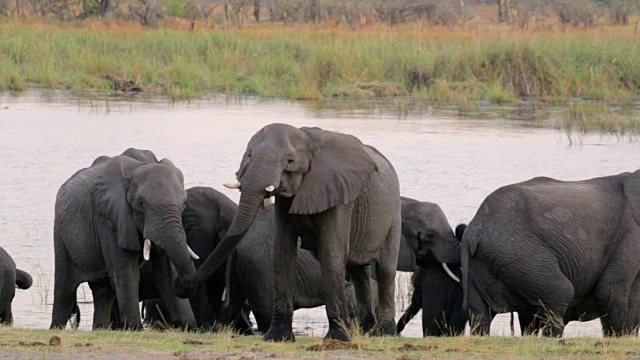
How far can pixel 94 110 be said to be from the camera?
78.3 feet

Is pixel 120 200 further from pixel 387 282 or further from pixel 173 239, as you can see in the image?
pixel 387 282

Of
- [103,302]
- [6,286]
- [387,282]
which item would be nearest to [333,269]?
[387,282]

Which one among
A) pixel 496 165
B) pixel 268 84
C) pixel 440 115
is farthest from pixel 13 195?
pixel 268 84

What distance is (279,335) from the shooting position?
28.4 ft

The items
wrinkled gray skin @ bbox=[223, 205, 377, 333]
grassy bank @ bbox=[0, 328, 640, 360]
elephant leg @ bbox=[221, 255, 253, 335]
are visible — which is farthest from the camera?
elephant leg @ bbox=[221, 255, 253, 335]

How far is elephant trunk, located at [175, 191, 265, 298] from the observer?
26.5ft

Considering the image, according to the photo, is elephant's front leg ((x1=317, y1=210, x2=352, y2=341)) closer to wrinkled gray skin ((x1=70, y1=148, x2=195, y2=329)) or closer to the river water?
wrinkled gray skin ((x1=70, y1=148, x2=195, y2=329))

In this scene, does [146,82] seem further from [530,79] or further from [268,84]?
[530,79]

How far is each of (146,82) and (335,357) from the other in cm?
2022

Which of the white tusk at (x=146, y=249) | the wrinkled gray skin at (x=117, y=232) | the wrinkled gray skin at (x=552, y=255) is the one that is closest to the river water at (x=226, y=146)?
the wrinkled gray skin at (x=117, y=232)

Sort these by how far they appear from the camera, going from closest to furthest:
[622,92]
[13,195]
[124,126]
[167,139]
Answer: [13,195] < [167,139] < [124,126] < [622,92]

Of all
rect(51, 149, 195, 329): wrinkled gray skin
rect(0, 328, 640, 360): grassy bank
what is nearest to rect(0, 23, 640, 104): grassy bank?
rect(51, 149, 195, 329): wrinkled gray skin

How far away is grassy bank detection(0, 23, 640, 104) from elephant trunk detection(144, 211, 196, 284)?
16847 mm

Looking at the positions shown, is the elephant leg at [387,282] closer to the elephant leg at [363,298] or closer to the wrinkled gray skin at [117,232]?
the elephant leg at [363,298]
